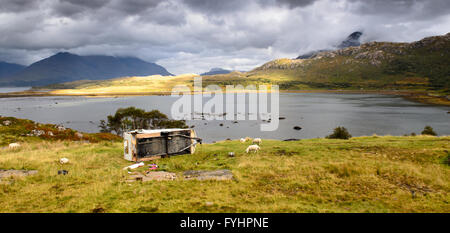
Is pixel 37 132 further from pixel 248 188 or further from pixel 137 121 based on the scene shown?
pixel 137 121

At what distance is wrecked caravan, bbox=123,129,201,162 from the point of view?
57.7 feet

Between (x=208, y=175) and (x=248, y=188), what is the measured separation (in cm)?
317

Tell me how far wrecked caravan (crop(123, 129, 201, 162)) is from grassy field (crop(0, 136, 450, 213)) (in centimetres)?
133

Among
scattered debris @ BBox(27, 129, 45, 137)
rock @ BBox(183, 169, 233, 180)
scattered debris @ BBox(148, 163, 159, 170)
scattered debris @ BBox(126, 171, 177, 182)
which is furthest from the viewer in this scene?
scattered debris @ BBox(27, 129, 45, 137)

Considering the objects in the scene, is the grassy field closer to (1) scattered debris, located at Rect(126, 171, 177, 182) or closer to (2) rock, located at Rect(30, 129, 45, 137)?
(1) scattered debris, located at Rect(126, 171, 177, 182)

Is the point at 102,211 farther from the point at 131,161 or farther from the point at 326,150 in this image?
the point at 326,150

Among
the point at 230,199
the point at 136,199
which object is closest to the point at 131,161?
the point at 136,199

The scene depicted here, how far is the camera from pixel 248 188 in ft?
37.7

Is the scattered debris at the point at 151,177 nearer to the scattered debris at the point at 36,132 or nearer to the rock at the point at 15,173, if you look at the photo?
the rock at the point at 15,173

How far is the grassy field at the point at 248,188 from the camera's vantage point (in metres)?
9.20

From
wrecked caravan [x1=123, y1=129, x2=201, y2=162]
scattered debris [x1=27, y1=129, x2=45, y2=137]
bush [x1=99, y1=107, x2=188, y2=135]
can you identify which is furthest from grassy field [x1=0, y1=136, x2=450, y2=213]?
bush [x1=99, y1=107, x2=188, y2=135]

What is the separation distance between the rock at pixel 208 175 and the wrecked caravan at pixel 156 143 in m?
4.87

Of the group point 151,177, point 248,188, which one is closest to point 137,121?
point 151,177
